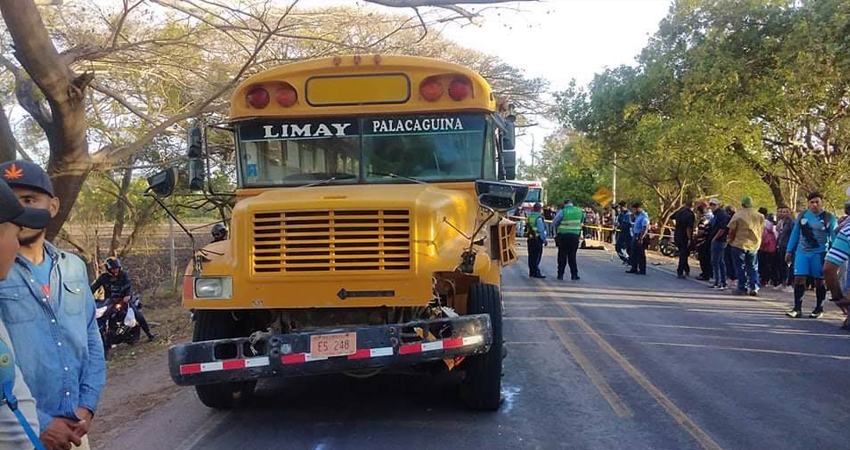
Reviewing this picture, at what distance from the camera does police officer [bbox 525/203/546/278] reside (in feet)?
52.0

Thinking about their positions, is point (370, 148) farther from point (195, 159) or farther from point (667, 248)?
point (667, 248)

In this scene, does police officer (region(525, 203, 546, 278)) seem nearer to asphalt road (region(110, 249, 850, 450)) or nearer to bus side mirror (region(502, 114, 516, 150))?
asphalt road (region(110, 249, 850, 450))

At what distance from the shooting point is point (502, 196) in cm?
572

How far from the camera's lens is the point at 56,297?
10.0ft

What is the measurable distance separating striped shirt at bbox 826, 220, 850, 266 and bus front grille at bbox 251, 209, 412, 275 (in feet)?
18.3

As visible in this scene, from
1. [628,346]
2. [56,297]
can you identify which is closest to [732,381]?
[628,346]

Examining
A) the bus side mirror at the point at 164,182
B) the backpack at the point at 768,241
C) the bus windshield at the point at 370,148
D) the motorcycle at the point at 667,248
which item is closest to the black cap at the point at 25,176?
the bus side mirror at the point at 164,182

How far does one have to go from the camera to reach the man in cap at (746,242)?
13.1 meters

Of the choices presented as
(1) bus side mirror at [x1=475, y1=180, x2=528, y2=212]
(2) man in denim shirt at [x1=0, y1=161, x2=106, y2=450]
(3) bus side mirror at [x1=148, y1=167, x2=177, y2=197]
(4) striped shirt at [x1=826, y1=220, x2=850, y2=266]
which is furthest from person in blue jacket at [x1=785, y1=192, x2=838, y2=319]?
(2) man in denim shirt at [x1=0, y1=161, x2=106, y2=450]

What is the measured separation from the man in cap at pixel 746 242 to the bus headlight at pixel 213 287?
1040cm

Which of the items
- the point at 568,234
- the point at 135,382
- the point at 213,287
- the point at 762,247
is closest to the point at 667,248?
the point at 762,247

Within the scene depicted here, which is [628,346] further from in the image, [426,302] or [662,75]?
[662,75]

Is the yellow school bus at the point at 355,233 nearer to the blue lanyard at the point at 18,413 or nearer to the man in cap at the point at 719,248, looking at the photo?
the blue lanyard at the point at 18,413

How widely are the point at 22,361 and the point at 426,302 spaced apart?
111 inches
